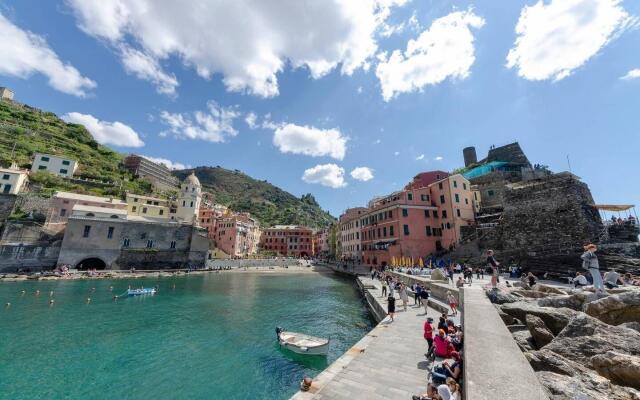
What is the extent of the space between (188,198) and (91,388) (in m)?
57.2

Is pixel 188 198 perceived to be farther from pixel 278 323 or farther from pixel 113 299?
pixel 278 323

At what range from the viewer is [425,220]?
137 ft

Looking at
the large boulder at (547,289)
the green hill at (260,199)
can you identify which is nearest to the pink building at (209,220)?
the green hill at (260,199)

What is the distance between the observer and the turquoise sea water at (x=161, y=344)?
1115 cm

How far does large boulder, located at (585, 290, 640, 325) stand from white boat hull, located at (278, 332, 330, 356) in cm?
1102

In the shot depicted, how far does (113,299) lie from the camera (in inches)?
1094

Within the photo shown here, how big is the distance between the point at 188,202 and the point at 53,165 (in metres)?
32.8

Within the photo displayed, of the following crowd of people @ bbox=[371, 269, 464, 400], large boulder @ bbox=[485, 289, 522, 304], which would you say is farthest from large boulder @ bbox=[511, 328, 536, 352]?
large boulder @ bbox=[485, 289, 522, 304]

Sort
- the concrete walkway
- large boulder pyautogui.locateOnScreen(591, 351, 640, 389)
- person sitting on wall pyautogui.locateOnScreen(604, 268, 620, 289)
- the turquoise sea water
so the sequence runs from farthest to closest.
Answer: person sitting on wall pyautogui.locateOnScreen(604, 268, 620, 289) → the turquoise sea water → the concrete walkway → large boulder pyautogui.locateOnScreen(591, 351, 640, 389)

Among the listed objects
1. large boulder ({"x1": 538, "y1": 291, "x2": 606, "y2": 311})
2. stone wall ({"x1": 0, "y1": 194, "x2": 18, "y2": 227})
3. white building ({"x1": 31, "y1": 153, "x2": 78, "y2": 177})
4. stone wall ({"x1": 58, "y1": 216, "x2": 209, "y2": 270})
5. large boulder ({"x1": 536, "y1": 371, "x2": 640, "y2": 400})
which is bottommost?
large boulder ({"x1": 536, "y1": 371, "x2": 640, "y2": 400})

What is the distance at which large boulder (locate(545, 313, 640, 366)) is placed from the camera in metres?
6.14

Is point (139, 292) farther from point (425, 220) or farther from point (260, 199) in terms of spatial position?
point (260, 199)

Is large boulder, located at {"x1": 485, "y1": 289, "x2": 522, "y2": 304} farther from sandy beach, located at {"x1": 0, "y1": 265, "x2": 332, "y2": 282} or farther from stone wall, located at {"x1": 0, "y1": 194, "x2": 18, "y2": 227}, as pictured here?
stone wall, located at {"x1": 0, "y1": 194, "x2": 18, "y2": 227}

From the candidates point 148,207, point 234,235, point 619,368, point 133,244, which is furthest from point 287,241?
point 619,368
